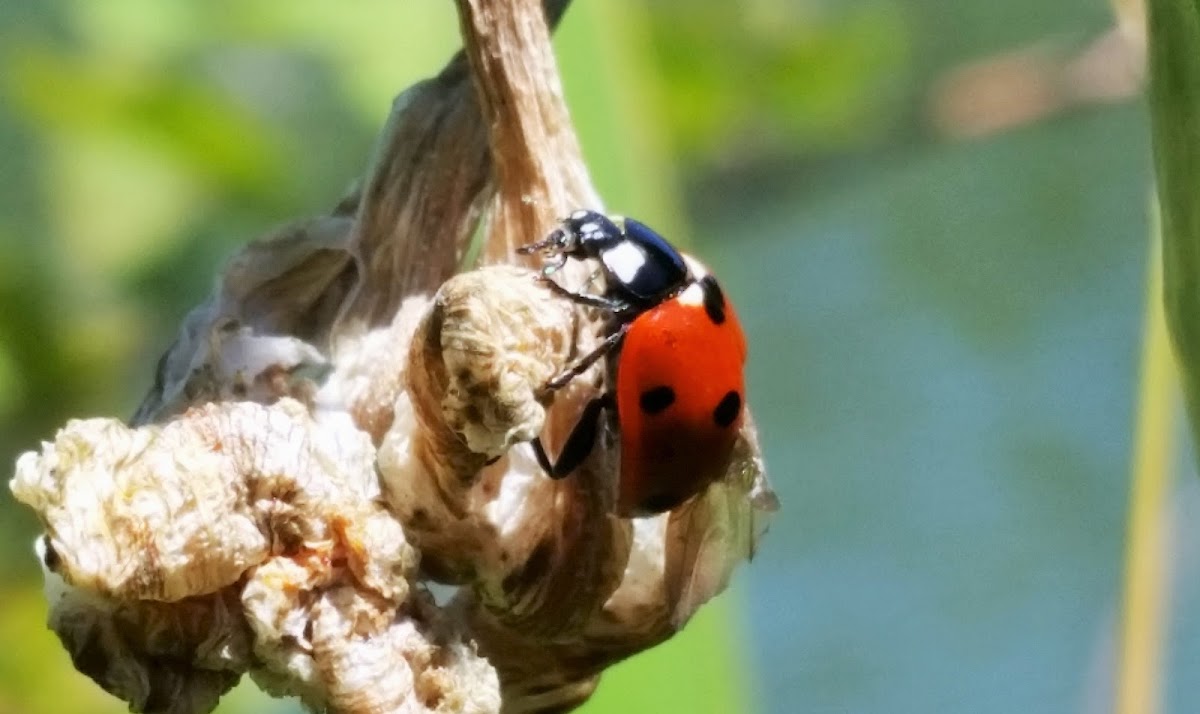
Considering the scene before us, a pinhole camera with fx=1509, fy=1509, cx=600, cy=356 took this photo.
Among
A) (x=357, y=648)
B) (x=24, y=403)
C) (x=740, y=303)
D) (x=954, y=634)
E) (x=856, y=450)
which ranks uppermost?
(x=357, y=648)

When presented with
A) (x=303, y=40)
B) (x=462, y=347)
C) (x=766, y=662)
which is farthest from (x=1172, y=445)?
(x=766, y=662)

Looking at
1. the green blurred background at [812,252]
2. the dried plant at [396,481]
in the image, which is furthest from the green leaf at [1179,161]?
the green blurred background at [812,252]

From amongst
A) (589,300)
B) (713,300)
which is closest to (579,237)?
(589,300)

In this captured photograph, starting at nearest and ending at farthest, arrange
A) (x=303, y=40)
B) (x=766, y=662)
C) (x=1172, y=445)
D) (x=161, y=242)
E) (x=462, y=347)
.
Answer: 1. (x=462, y=347)
2. (x=1172, y=445)
3. (x=303, y=40)
4. (x=161, y=242)
5. (x=766, y=662)

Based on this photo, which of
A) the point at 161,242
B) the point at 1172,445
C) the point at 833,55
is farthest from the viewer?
the point at 833,55

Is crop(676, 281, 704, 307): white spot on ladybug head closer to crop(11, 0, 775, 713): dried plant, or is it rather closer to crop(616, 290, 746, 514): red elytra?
crop(616, 290, 746, 514): red elytra

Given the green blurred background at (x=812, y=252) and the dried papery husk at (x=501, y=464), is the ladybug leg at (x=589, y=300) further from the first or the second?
the green blurred background at (x=812, y=252)

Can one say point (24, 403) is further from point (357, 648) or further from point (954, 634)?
point (954, 634)

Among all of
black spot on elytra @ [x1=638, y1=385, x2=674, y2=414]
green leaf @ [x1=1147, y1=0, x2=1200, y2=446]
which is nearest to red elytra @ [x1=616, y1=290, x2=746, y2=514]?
black spot on elytra @ [x1=638, y1=385, x2=674, y2=414]
